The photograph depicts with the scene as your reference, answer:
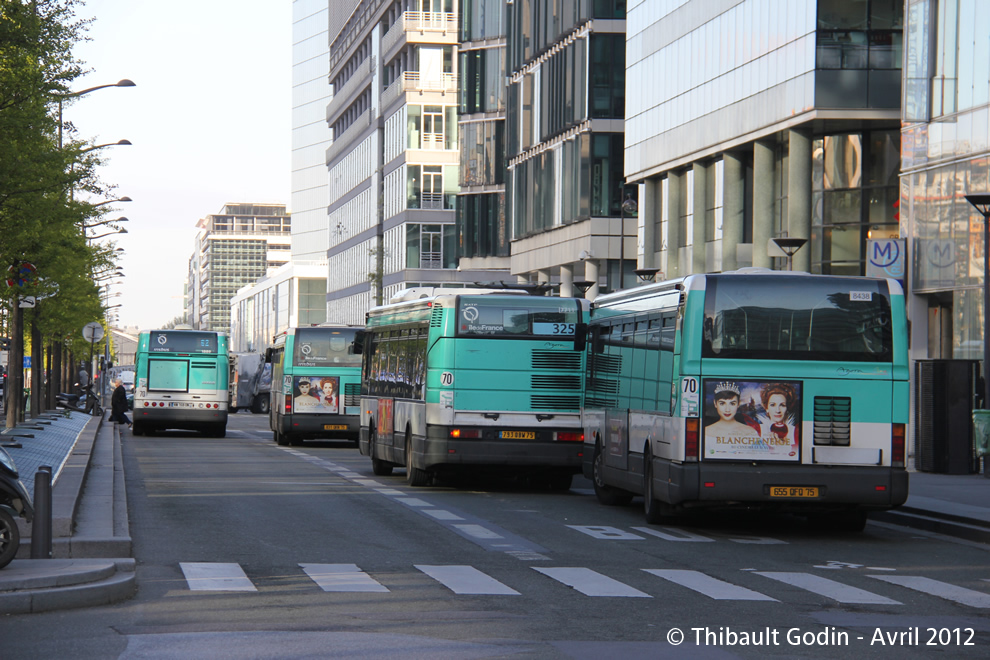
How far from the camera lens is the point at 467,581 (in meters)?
11.8

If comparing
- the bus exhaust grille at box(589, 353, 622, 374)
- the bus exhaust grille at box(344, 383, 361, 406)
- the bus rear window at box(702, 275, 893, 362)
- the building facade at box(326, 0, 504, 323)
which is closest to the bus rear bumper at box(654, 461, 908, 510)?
the bus rear window at box(702, 275, 893, 362)

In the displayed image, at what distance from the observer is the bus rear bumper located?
1588 centimetres

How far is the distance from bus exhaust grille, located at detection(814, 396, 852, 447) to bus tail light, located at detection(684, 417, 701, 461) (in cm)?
127

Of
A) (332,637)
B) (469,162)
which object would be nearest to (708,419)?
(332,637)

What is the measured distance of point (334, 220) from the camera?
118938 millimetres

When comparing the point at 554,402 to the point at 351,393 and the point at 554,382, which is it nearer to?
the point at 554,382

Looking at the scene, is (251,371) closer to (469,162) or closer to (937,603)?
(469,162)

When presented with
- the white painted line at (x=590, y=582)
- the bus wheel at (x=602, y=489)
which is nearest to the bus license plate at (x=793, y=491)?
the white painted line at (x=590, y=582)

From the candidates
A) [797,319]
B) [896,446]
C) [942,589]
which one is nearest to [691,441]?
[797,319]

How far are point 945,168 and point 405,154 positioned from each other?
61202mm

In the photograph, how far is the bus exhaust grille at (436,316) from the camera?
860 inches

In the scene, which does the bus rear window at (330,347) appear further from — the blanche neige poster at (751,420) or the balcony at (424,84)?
the balcony at (424,84)

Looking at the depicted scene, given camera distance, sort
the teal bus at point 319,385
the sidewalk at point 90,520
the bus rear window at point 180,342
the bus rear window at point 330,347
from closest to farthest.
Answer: the sidewalk at point 90,520
the teal bus at point 319,385
the bus rear window at point 330,347
the bus rear window at point 180,342

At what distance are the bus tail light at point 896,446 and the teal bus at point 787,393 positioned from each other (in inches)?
0.4
